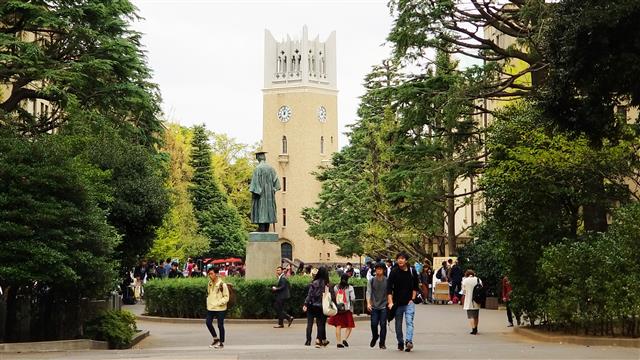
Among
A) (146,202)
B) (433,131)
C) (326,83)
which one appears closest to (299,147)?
(326,83)

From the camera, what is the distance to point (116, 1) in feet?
132

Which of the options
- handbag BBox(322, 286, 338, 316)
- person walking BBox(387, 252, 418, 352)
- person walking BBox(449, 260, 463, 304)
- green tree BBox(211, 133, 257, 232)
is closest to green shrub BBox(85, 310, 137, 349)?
handbag BBox(322, 286, 338, 316)

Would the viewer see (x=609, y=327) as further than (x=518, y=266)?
No

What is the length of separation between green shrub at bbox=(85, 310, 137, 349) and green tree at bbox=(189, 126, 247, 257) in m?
69.5

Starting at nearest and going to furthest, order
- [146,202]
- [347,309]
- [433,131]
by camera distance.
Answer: [347,309] < [146,202] < [433,131]

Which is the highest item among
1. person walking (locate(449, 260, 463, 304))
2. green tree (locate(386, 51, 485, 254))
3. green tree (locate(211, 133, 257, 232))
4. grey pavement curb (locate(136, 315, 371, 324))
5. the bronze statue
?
green tree (locate(211, 133, 257, 232))

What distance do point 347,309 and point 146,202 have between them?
49.1 feet

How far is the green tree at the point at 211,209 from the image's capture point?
95.0m

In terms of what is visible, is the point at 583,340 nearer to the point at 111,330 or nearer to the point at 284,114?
the point at 111,330

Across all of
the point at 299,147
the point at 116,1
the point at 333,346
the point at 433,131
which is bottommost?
the point at 333,346

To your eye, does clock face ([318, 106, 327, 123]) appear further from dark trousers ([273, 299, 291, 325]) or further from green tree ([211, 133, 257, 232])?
dark trousers ([273, 299, 291, 325])

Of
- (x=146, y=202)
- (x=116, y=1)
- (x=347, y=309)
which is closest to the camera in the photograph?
(x=347, y=309)

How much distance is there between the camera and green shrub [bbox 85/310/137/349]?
957 inches

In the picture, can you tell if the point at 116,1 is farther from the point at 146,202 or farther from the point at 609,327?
the point at 609,327
